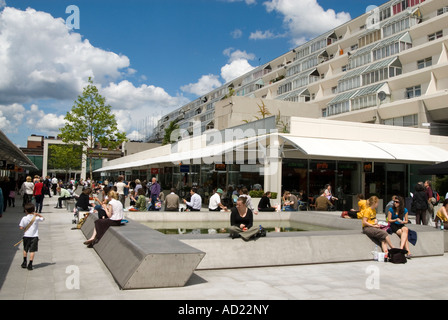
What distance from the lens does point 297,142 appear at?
1692 centimetres

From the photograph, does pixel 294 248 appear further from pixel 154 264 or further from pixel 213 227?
pixel 213 227

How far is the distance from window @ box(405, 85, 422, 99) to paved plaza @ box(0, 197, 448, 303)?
36.4 m

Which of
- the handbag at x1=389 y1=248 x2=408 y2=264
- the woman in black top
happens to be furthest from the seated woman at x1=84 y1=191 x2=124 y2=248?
the woman in black top

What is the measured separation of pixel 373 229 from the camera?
27.5ft

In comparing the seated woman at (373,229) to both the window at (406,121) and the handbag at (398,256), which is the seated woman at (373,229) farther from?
the window at (406,121)

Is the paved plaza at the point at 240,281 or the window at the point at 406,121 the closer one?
the paved plaza at the point at 240,281

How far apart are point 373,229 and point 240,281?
361cm

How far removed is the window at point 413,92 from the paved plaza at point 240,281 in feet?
120

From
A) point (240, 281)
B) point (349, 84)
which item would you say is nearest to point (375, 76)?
point (349, 84)

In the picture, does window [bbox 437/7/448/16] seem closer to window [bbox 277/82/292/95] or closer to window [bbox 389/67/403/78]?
window [bbox 389/67/403/78]

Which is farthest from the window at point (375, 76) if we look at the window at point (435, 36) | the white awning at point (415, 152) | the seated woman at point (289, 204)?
the seated woman at point (289, 204)

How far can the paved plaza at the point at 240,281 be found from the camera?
5383mm

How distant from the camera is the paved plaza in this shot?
5.38 meters
